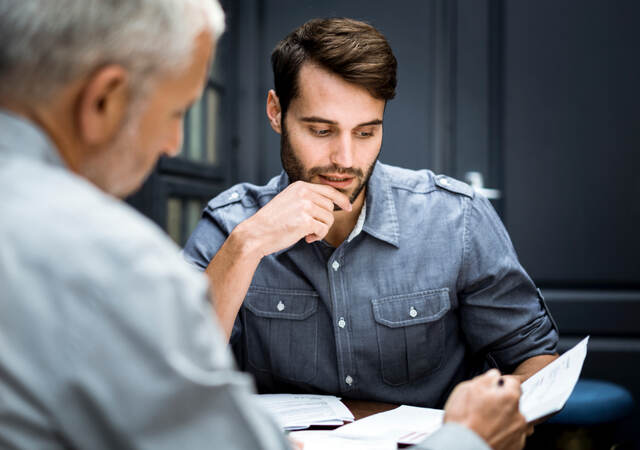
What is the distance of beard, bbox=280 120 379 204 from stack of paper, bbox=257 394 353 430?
1.39 feet

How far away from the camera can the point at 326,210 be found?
133cm

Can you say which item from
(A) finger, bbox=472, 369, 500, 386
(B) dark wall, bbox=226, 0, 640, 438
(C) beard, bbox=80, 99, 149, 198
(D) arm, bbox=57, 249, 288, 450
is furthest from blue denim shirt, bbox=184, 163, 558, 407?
(B) dark wall, bbox=226, 0, 640, 438

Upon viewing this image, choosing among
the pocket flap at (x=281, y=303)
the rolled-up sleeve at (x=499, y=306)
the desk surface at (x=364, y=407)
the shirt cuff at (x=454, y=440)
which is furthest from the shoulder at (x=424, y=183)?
the shirt cuff at (x=454, y=440)

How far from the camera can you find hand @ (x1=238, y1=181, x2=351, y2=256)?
1.29 meters

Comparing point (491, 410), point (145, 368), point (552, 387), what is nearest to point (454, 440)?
point (491, 410)

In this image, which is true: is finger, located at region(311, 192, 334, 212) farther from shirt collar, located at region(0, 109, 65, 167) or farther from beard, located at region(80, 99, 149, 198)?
shirt collar, located at region(0, 109, 65, 167)

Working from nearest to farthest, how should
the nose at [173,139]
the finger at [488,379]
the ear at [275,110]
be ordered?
the nose at [173,139]
the finger at [488,379]
the ear at [275,110]

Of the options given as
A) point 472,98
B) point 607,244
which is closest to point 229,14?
point 472,98

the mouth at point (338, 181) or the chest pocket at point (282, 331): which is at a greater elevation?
the mouth at point (338, 181)

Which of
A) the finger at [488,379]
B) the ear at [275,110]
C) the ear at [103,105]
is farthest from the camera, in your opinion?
the ear at [275,110]

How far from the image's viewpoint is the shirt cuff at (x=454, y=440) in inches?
27.8

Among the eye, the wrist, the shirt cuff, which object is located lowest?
the shirt cuff

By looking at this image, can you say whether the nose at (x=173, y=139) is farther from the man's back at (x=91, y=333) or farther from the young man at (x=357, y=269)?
the young man at (x=357, y=269)

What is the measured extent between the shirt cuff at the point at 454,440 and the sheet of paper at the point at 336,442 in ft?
0.67
